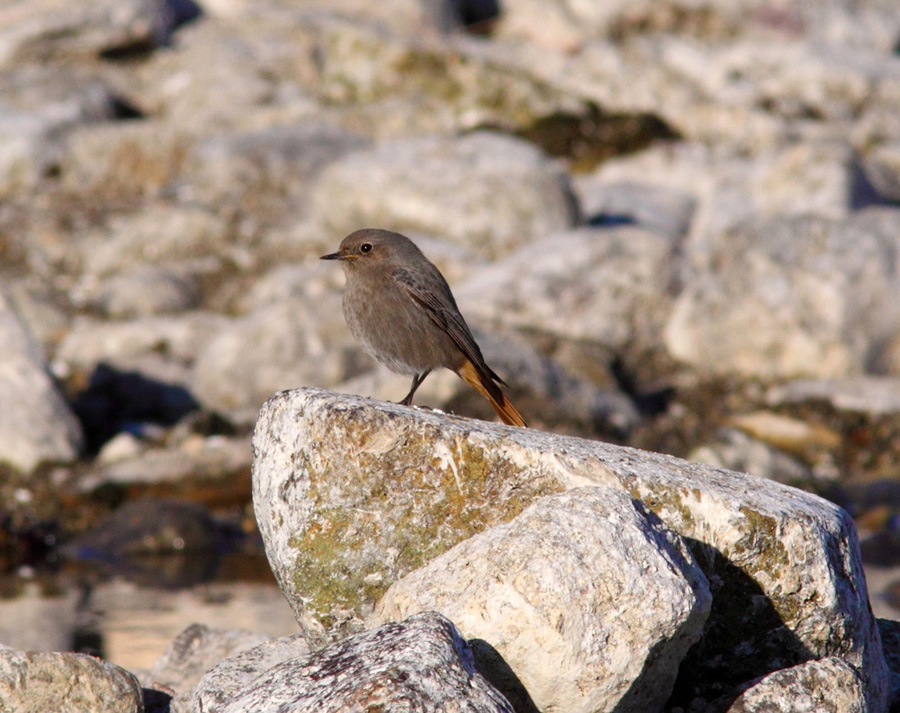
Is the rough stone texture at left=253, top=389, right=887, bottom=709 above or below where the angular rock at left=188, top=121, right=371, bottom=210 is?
above

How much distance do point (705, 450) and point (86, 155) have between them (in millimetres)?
20801

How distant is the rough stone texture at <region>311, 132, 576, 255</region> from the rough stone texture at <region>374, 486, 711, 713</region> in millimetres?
20229

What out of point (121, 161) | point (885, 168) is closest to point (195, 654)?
point (121, 161)

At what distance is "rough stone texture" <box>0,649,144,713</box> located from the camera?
7.30 metres

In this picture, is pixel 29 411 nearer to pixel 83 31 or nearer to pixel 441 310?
pixel 441 310

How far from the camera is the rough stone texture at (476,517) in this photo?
7.05m

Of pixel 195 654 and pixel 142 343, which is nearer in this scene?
pixel 195 654

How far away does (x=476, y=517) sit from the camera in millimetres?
7164

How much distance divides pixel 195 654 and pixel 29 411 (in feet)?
32.6

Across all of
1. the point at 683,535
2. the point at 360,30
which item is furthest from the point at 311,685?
the point at 360,30

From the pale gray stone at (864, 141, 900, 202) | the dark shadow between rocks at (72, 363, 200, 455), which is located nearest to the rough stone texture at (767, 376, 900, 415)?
the dark shadow between rocks at (72, 363, 200, 455)

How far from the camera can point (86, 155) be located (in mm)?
32156

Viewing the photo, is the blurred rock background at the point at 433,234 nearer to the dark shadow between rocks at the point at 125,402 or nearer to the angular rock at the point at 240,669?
the dark shadow between rocks at the point at 125,402

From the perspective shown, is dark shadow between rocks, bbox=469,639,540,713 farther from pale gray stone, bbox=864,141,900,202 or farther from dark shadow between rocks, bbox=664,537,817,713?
pale gray stone, bbox=864,141,900,202
